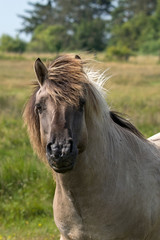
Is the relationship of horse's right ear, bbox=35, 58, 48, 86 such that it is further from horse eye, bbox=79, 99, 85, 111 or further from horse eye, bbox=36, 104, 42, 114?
horse eye, bbox=79, 99, 85, 111

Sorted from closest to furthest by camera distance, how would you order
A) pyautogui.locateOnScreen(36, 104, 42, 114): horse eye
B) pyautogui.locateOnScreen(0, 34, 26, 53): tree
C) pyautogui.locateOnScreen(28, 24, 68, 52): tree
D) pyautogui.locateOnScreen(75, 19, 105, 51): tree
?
pyautogui.locateOnScreen(36, 104, 42, 114): horse eye, pyautogui.locateOnScreen(0, 34, 26, 53): tree, pyautogui.locateOnScreen(28, 24, 68, 52): tree, pyautogui.locateOnScreen(75, 19, 105, 51): tree

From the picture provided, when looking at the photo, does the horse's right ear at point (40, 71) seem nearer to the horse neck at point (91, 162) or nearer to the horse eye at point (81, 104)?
the horse eye at point (81, 104)

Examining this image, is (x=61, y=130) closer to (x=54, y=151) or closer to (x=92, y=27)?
(x=54, y=151)

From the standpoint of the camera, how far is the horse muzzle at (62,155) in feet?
10.5

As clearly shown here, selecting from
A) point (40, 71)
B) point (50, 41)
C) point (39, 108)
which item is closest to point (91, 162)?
point (39, 108)

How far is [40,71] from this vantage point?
3.69 m

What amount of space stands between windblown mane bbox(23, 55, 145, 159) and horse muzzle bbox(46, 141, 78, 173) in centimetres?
40

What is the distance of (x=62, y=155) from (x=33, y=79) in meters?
1.09

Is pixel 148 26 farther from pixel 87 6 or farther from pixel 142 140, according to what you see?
pixel 142 140

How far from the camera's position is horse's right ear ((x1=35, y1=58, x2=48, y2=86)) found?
12.0ft

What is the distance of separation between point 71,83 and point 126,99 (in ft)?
43.6

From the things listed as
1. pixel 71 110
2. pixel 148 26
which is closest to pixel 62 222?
pixel 71 110

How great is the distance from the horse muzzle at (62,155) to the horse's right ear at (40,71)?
71 cm

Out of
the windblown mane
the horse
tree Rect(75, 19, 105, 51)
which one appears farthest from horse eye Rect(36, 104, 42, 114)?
tree Rect(75, 19, 105, 51)
